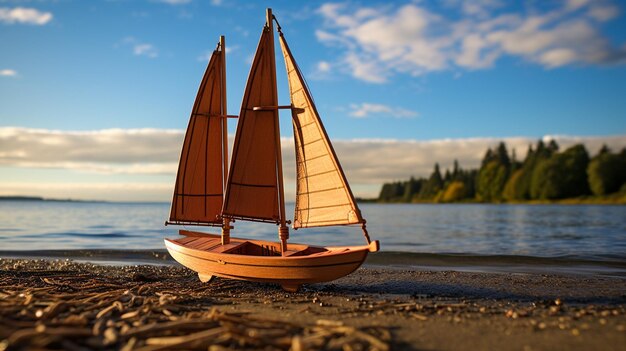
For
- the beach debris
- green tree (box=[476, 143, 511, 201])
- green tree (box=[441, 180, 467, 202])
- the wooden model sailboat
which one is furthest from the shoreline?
green tree (box=[441, 180, 467, 202])

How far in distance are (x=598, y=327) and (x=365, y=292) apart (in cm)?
657

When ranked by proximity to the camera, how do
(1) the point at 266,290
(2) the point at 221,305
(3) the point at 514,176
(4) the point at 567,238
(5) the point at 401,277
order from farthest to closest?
1. (3) the point at 514,176
2. (4) the point at 567,238
3. (5) the point at 401,277
4. (1) the point at 266,290
5. (2) the point at 221,305

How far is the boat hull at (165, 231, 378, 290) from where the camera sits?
13.6m

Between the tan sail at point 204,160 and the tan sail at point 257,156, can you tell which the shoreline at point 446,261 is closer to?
the tan sail at point 204,160

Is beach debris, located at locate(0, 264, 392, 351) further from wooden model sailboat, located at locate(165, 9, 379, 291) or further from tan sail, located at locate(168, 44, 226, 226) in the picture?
tan sail, located at locate(168, 44, 226, 226)

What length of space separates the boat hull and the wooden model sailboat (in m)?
0.03

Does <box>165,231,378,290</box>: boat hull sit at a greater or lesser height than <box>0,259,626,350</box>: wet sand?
greater

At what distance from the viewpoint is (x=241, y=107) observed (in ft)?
50.3

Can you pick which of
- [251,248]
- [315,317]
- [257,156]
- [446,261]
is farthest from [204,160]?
[446,261]

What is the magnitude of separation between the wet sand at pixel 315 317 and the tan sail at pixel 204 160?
116 inches

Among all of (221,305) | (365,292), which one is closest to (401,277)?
(365,292)

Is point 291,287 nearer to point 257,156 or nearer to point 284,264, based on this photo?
point 284,264

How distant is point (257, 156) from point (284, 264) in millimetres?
3554

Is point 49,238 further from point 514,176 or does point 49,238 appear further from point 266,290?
point 514,176
